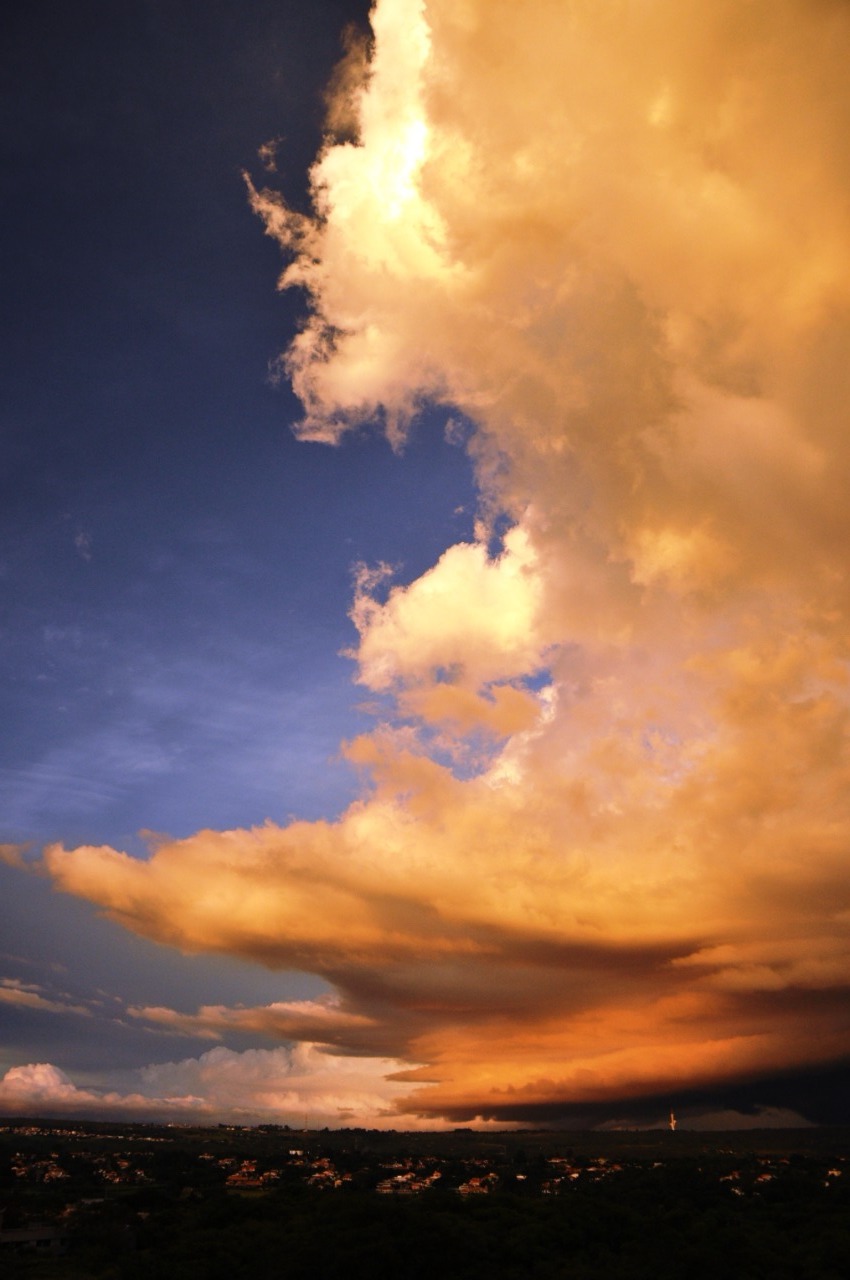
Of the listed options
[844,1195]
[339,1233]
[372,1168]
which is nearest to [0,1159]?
[372,1168]

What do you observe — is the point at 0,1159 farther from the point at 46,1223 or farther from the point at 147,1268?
the point at 147,1268

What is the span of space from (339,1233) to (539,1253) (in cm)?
2158

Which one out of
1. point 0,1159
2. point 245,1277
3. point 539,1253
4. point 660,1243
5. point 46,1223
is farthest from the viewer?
point 0,1159

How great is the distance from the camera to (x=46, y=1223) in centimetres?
10781

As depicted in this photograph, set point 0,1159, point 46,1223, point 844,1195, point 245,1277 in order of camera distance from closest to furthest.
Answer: point 245,1277 < point 46,1223 < point 844,1195 < point 0,1159

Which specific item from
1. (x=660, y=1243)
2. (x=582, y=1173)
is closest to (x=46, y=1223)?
(x=660, y=1243)

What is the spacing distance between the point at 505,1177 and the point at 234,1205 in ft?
288

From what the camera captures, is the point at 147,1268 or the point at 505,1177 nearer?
the point at 147,1268

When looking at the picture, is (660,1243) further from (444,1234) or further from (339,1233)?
(339,1233)

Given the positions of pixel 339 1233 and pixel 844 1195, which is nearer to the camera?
pixel 339 1233

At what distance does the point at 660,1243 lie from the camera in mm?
93875

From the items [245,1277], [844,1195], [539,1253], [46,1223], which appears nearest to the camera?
[245,1277]

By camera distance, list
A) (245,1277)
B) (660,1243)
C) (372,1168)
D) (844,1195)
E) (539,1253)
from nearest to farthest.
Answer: (245,1277) < (539,1253) < (660,1243) < (844,1195) < (372,1168)

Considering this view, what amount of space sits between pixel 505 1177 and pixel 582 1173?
96.9 feet
